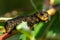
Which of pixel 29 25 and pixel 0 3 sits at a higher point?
pixel 0 3

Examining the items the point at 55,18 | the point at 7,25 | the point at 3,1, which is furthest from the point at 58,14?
the point at 3,1

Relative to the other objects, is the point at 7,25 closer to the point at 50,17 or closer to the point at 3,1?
the point at 50,17

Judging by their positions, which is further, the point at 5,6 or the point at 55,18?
the point at 5,6

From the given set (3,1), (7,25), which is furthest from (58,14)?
(3,1)

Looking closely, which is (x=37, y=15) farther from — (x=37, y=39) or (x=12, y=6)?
(x=12, y=6)

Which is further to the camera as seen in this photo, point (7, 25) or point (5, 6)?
point (5, 6)

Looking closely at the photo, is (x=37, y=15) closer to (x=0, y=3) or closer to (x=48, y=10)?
(x=48, y=10)

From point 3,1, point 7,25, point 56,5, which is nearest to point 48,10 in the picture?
point 56,5

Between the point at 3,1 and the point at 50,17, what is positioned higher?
the point at 3,1
